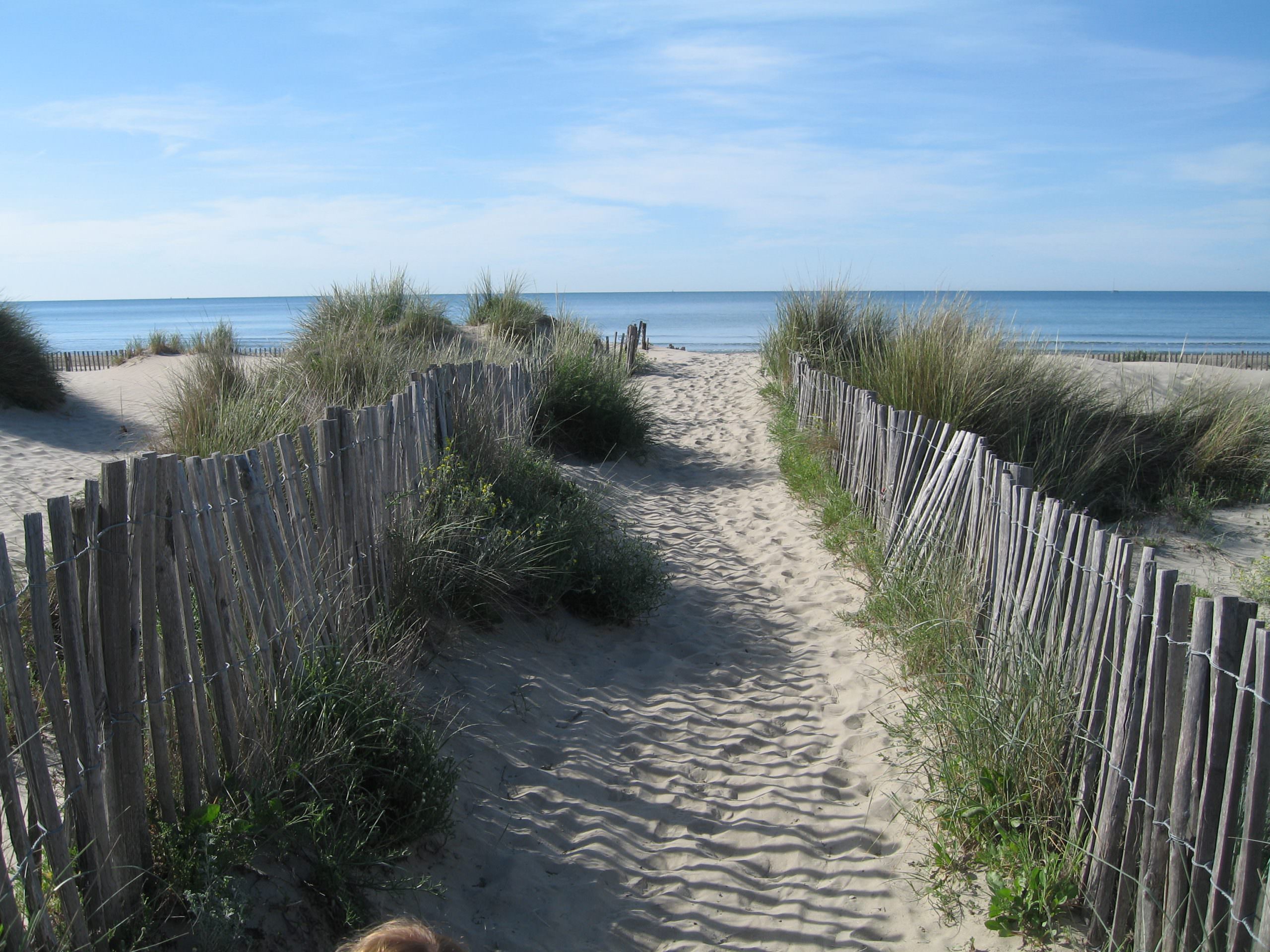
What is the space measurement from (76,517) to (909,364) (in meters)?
6.86

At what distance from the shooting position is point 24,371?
10219 mm

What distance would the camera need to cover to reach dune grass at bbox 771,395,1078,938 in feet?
9.04

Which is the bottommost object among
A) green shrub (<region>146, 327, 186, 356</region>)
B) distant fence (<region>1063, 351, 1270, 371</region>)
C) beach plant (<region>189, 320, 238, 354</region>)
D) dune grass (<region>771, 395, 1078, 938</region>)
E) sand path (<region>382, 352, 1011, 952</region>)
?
sand path (<region>382, 352, 1011, 952</region>)

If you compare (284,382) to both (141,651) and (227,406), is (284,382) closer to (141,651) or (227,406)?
(227,406)

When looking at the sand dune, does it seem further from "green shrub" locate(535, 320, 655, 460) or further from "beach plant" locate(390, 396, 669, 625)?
"green shrub" locate(535, 320, 655, 460)

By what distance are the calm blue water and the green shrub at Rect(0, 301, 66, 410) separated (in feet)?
7.23

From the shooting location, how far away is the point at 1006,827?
307 cm

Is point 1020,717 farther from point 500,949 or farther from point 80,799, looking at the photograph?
point 80,799

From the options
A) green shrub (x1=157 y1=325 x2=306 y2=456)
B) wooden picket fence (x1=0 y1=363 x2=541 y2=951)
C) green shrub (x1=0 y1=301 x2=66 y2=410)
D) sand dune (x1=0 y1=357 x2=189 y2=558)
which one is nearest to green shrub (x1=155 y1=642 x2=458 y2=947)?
wooden picket fence (x1=0 y1=363 x2=541 y2=951)

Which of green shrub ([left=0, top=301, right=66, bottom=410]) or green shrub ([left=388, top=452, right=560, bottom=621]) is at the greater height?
green shrub ([left=0, top=301, right=66, bottom=410])

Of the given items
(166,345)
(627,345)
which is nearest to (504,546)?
(627,345)

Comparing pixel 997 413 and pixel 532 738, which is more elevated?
pixel 997 413

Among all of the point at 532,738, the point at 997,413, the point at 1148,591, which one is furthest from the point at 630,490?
the point at 1148,591

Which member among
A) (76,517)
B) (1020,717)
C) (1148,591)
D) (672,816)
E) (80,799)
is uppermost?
(76,517)
